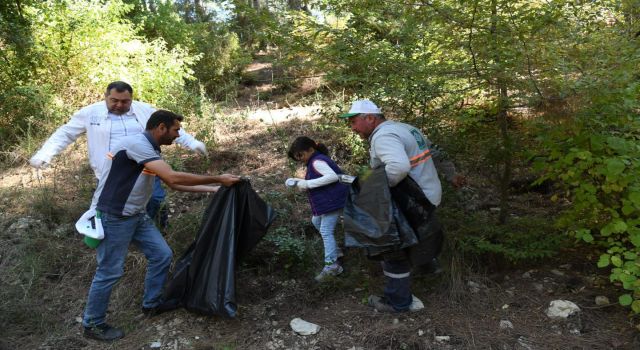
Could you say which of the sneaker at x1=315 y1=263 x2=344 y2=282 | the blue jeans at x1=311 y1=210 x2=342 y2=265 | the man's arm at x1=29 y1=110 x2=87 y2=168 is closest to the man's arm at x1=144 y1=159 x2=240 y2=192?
the man's arm at x1=29 y1=110 x2=87 y2=168

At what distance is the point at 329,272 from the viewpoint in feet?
11.6

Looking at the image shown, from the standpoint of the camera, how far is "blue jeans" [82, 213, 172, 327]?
9.62 ft

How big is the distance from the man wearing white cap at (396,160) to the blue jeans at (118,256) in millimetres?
1620

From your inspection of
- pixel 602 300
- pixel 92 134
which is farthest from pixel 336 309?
pixel 92 134

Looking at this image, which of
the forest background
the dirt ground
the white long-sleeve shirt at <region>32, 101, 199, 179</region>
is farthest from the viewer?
the white long-sleeve shirt at <region>32, 101, 199, 179</region>

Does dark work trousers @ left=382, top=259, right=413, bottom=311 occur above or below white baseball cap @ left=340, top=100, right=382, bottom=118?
below

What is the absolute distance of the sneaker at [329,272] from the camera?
137 inches

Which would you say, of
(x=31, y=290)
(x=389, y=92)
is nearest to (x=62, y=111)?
(x=31, y=290)

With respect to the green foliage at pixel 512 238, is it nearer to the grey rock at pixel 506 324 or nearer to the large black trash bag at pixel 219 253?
the grey rock at pixel 506 324

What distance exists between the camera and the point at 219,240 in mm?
3074

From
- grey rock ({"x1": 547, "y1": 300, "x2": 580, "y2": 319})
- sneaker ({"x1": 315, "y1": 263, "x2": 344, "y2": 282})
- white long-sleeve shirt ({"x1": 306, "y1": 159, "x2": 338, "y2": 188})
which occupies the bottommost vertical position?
grey rock ({"x1": 547, "y1": 300, "x2": 580, "y2": 319})

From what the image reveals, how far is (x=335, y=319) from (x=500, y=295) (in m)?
1.24

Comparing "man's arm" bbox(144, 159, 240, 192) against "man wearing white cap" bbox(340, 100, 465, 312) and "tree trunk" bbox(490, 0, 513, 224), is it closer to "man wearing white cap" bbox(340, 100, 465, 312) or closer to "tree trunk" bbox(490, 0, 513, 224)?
"man wearing white cap" bbox(340, 100, 465, 312)

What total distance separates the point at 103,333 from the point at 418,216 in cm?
232
